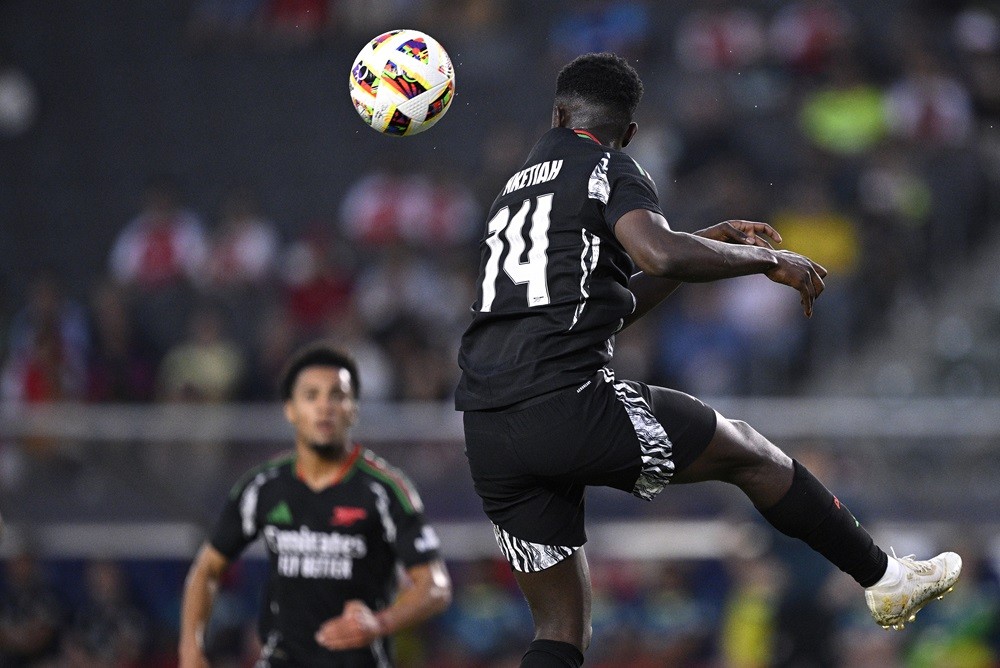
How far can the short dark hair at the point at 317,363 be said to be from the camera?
698 centimetres

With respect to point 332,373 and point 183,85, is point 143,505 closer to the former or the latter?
point 332,373

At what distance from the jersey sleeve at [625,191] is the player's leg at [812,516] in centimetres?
85

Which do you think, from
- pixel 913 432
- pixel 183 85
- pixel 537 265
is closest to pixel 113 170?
pixel 183 85

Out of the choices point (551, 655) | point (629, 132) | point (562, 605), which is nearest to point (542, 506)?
point (562, 605)

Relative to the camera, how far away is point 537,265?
4938 mm

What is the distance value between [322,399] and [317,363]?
0.70 ft

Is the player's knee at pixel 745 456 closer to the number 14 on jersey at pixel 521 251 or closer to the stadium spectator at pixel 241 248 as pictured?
the number 14 on jersey at pixel 521 251

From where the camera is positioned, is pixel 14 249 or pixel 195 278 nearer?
pixel 195 278

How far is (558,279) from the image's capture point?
4906 millimetres

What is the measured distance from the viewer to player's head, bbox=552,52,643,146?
515 centimetres

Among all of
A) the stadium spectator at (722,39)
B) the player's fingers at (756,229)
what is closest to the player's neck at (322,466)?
the player's fingers at (756,229)

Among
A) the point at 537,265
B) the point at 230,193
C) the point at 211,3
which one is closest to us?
the point at 537,265

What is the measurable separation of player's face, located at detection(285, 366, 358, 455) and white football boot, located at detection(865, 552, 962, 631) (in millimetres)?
2622

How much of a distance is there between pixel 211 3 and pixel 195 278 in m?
4.02
